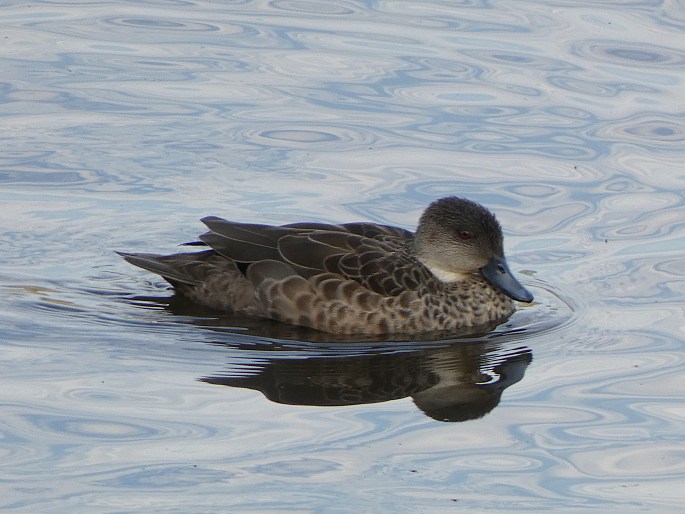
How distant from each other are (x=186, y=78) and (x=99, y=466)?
8758mm

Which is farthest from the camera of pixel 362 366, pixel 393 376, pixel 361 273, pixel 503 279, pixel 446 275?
pixel 446 275

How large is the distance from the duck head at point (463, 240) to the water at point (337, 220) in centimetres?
44

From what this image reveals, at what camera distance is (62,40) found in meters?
17.9

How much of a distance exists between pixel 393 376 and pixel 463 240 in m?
1.88

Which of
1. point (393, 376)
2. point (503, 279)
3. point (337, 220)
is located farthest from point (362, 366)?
point (337, 220)

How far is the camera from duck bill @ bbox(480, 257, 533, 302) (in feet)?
39.0

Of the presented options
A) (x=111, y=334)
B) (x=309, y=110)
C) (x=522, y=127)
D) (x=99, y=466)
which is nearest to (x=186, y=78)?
(x=309, y=110)

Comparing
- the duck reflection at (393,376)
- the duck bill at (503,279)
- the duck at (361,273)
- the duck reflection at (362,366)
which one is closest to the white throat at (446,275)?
the duck at (361,273)

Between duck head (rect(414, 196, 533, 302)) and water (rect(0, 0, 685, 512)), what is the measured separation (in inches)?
17.5

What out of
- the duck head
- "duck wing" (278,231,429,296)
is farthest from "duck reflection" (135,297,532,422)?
the duck head

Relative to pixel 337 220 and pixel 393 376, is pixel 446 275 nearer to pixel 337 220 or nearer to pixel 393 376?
pixel 337 220

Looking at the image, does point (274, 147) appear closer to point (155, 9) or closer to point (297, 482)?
point (155, 9)

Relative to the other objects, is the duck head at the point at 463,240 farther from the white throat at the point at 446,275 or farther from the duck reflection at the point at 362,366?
the duck reflection at the point at 362,366

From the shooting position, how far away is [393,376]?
1061 centimetres
